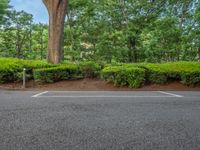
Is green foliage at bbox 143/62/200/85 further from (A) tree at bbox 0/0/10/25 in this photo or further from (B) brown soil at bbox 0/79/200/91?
(A) tree at bbox 0/0/10/25

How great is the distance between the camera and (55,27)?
1482cm

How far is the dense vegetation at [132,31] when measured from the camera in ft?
71.7

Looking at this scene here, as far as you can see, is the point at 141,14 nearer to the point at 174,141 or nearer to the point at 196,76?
the point at 196,76

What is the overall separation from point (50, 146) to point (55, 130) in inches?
32.8

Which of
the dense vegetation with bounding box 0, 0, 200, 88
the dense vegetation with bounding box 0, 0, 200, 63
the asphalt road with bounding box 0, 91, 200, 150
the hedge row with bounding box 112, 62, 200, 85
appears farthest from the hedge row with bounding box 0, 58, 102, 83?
the dense vegetation with bounding box 0, 0, 200, 63

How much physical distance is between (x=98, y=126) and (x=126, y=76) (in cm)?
783

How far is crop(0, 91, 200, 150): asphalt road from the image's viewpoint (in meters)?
3.74

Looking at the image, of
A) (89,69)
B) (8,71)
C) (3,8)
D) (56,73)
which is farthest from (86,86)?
(3,8)

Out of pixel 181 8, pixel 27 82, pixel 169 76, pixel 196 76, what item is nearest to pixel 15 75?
pixel 27 82

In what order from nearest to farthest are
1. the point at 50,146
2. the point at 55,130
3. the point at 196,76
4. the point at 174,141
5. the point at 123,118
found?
the point at 50,146 < the point at 174,141 < the point at 55,130 < the point at 123,118 < the point at 196,76

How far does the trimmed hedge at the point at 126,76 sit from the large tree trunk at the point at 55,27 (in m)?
3.36

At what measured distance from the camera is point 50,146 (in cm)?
365

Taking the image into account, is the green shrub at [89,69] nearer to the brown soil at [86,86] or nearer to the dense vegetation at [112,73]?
the dense vegetation at [112,73]

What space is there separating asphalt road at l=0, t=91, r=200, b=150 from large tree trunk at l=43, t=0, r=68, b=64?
7.97 metres
